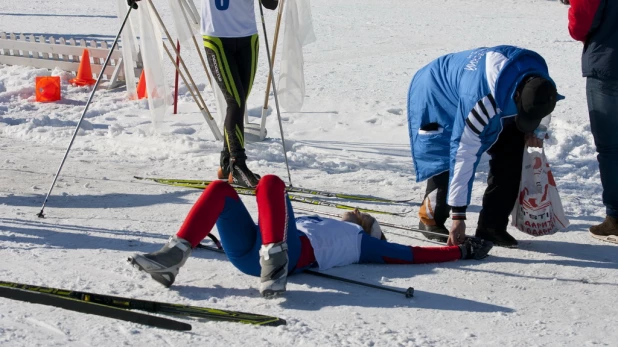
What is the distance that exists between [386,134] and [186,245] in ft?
14.5

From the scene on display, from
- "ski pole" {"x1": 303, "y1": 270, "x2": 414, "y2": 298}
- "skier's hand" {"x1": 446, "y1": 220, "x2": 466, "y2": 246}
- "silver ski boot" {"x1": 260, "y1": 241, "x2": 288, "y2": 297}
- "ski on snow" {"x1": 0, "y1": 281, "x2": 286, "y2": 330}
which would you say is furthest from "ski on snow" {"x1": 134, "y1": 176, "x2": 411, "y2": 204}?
"ski on snow" {"x1": 0, "y1": 281, "x2": 286, "y2": 330}

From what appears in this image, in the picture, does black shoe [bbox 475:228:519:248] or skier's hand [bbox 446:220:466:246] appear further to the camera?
black shoe [bbox 475:228:519:248]

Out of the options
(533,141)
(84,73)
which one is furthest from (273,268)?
(84,73)

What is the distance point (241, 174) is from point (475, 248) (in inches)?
90.6

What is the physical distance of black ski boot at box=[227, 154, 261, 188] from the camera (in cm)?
650

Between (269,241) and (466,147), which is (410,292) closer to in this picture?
(269,241)

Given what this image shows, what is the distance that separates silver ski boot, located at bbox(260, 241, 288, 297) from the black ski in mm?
492

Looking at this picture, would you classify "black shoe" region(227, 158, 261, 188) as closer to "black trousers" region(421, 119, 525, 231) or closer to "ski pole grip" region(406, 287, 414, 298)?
"black trousers" region(421, 119, 525, 231)

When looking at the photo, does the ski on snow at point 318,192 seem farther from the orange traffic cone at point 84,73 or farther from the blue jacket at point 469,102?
the orange traffic cone at point 84,73

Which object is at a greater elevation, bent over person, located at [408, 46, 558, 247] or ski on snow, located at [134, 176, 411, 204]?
bent over person, located at [408, 46, 558, 247]

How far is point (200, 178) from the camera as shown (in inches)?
267

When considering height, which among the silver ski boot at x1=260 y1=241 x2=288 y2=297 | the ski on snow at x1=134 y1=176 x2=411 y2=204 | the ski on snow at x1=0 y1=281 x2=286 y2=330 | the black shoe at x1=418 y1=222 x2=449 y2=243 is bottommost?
the ski on snow at x1=134 y1=176 x2=411 y2=204

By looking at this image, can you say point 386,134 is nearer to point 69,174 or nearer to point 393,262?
point 69,174

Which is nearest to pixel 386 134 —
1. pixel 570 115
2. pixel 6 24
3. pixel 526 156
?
pixel 570 115
